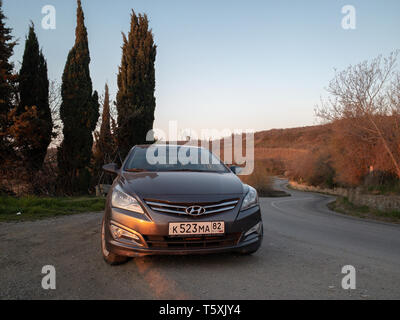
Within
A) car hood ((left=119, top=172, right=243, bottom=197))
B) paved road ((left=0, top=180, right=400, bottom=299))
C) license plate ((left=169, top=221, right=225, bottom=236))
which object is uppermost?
car hood ((left=119, top=172, right=243, bottom=197))

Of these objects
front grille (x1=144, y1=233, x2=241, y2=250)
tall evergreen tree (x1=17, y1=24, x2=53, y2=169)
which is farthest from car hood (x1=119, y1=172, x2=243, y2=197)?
tall evergreen tree (x1=17, y1=24, x2=53, y2=169)

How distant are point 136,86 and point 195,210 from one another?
60.6ft

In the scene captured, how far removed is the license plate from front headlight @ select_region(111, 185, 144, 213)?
44 cm

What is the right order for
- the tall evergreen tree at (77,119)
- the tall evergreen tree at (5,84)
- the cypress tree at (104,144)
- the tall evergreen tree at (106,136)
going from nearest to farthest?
the tall evergreen tree at (5,84), the tall evergreen tree at (77,119), the cypress tree at (104,144), the tall evergreen tree at (106,136)

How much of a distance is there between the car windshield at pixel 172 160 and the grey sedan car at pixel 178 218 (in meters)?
0.63

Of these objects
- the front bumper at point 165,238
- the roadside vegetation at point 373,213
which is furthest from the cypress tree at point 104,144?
the front bumper at point 165,238

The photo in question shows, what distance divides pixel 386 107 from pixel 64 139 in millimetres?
19180

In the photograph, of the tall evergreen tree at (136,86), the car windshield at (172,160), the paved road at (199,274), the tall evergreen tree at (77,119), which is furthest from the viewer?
the tall evergreen tree at (136,86)

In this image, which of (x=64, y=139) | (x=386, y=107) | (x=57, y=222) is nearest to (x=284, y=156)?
(x=386, y=107)

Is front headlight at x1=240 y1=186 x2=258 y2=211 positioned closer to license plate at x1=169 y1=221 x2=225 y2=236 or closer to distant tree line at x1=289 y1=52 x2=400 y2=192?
license plate at x1=169 y1=221 x2=225 y2=236

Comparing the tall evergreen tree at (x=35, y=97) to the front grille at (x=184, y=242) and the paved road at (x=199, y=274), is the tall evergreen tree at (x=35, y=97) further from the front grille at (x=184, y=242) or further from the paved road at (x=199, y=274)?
the front grille at (x=184, y=242)

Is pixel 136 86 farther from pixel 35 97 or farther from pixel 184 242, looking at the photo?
pixel 184 242

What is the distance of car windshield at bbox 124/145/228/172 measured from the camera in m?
4.84

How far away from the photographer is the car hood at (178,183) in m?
3.72
